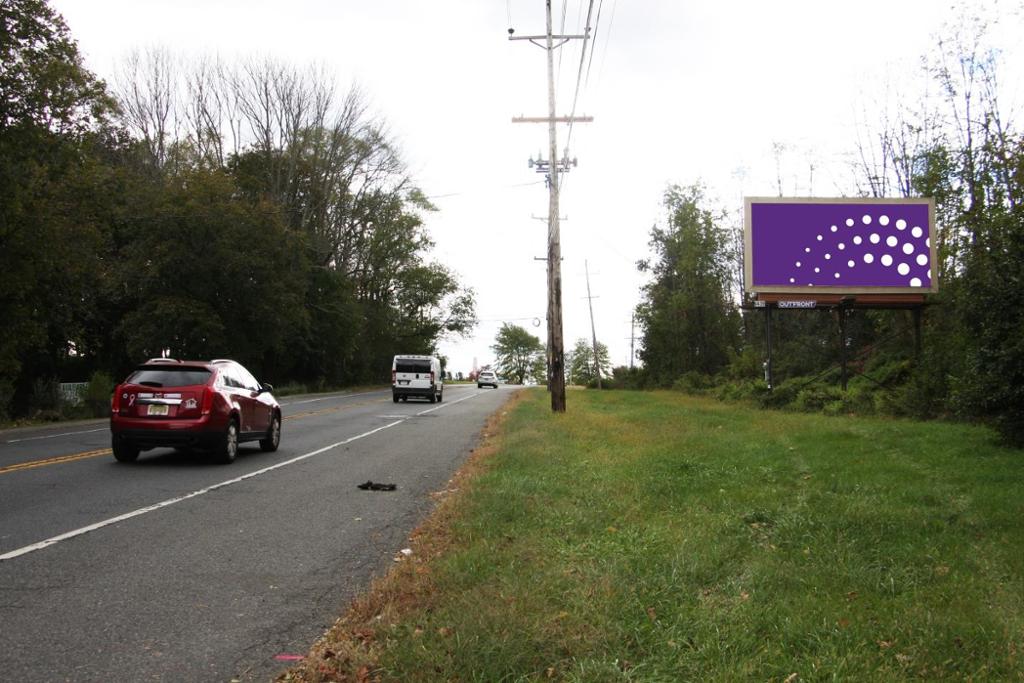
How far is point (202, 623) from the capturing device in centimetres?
491

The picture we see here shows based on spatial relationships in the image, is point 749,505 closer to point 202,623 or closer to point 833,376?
point 202,623

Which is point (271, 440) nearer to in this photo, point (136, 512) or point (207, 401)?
point (207, 401)

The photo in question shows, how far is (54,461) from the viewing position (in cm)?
1236

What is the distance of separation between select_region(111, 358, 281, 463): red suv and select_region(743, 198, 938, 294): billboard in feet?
61.8

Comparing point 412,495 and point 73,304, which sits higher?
point 73,304

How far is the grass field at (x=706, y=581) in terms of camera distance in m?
4.01

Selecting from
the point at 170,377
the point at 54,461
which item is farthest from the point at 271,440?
the point at 54,461

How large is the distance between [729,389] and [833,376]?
722 cm

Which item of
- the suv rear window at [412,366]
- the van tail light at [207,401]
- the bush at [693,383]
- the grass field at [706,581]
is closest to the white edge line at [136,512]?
the van tail light at [207,401]

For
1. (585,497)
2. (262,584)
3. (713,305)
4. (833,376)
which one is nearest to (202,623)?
(262,584)

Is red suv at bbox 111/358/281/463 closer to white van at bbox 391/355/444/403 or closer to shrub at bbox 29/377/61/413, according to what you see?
shrub at bbox 29/377/61/413

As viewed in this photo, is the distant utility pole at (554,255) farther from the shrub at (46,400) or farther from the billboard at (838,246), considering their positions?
the shrub at (46,400)

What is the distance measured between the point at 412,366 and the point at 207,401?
24462 mm

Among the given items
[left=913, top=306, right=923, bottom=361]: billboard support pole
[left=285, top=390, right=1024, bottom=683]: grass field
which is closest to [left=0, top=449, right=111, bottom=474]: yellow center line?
[left=285, top=390, right=1024, bottom=683]: grass field
